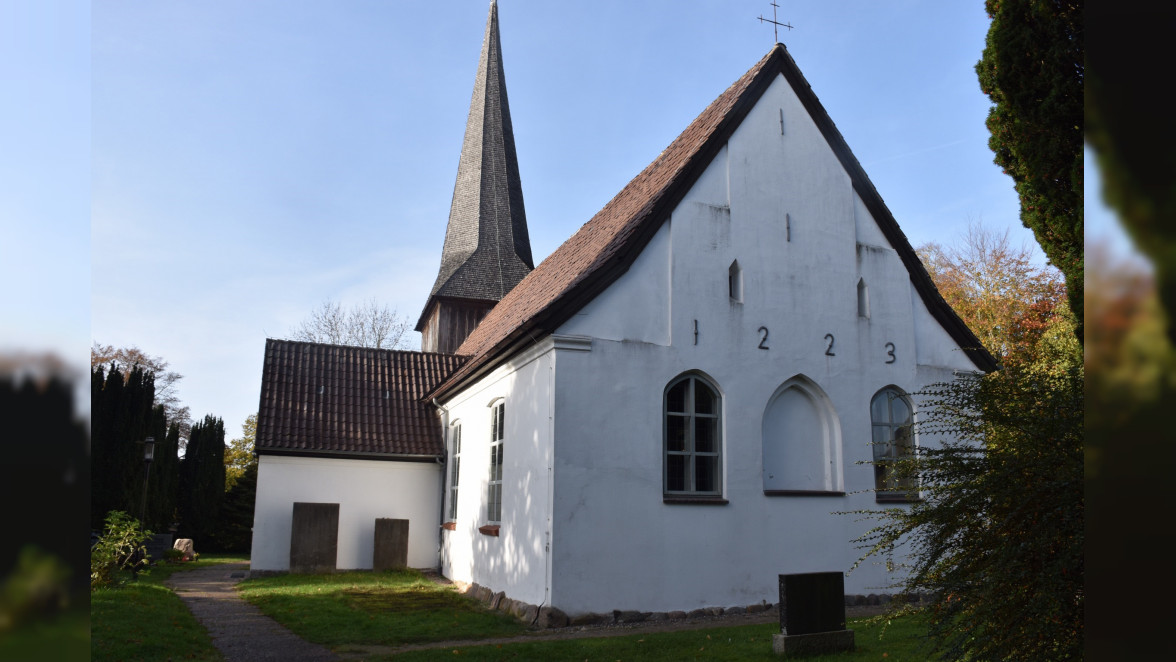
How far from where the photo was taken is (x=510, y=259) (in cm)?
3144

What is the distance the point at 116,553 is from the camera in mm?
16391

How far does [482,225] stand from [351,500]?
53.0 ft

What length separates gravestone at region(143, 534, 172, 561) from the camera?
845 inches

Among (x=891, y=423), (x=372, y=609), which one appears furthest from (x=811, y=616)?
(x=372, y=609)

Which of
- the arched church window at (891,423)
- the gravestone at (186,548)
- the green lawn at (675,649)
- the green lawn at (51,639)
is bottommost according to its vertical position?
the gravestone at (186,548)

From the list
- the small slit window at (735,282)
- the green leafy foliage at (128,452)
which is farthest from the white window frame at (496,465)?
the green leafy foliage at (128,452)

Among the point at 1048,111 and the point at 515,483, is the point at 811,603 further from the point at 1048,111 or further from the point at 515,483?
the point at 1048,111

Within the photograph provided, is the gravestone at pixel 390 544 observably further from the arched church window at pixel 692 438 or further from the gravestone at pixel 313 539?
the arched church window at pixel 692 438

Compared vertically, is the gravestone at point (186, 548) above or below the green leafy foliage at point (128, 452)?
below

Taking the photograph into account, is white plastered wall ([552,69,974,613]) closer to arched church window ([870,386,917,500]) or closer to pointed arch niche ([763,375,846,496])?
pointed arch niche ([763,375,846,496])

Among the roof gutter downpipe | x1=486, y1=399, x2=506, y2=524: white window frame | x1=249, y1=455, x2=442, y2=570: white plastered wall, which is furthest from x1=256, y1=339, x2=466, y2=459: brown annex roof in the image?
x1=486, y1=399, x2=506, y2=524: white window frame

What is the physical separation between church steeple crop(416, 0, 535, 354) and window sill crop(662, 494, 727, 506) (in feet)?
58.1

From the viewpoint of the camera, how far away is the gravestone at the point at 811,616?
8.71 m

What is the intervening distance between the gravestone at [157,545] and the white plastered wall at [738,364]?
49.9ft
